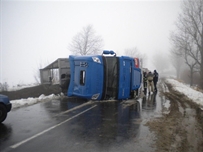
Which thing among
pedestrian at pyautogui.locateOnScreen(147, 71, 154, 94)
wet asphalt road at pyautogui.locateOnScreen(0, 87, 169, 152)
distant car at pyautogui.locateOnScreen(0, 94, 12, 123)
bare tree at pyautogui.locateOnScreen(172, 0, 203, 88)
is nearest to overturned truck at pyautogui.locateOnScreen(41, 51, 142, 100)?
wet asphalt road at pyautogui.locateOnScreen(0, 87, 169, 152)

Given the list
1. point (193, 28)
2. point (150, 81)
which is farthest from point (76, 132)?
point (193, 28)

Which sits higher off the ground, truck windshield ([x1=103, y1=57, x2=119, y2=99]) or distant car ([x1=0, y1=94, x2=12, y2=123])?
truck windshield ([x1=103, y1=57, x2=119, y2=99])

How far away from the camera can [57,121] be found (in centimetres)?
548

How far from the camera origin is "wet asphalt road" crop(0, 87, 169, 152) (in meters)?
3.68

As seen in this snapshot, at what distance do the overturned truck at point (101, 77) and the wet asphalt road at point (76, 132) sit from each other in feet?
7.21

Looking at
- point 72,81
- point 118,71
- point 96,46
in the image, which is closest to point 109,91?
point 118,71

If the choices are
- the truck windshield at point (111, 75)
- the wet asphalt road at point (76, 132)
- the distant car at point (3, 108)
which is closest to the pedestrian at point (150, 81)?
the truck windshield at point (111, 75)

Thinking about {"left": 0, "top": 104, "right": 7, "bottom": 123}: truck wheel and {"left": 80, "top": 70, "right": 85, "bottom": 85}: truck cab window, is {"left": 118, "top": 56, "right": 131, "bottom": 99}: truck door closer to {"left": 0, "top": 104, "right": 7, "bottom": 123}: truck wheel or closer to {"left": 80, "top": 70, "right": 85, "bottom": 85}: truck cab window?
{"left": 80, "top": 70, "right": 85, "bottom": 85}: truck cab window

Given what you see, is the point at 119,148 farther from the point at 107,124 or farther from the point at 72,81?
the point at 72,81

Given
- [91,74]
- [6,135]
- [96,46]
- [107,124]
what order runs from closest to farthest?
[6,135], [107,124], [91,74], [96,46]

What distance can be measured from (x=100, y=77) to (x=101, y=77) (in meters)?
0.05

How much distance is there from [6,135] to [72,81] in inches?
205

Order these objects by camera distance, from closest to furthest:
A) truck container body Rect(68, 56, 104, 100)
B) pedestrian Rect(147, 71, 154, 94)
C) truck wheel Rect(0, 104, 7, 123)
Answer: truck wheel Rect(0, 104, 7, 123), truck container body Rect(68, 56, 104, 100), pedestrian Rect(147, 71, 154, 94)

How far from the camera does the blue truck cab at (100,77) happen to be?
8625 mm
